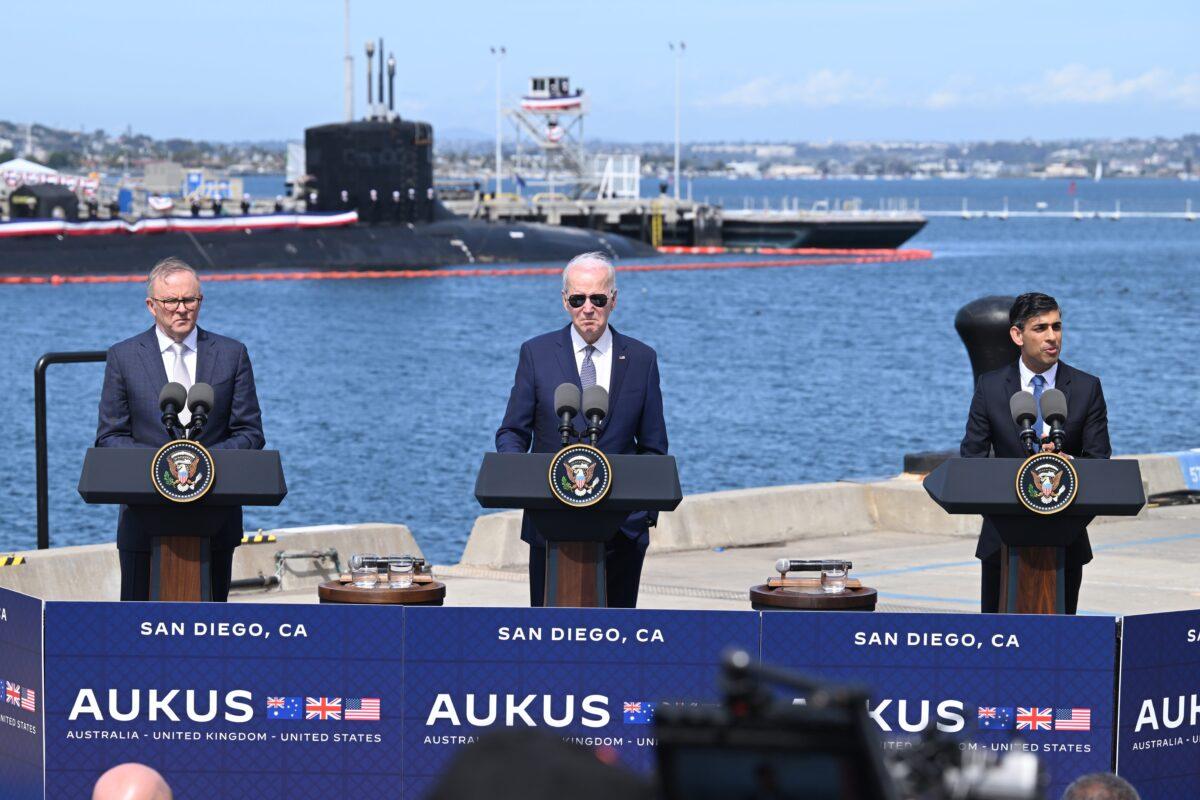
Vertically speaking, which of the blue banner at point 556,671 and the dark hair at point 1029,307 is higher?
the dark hair at point 1029,307

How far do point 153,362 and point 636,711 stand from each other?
2241 mm

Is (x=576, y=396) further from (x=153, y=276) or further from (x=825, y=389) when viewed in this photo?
(x=825, y=389)

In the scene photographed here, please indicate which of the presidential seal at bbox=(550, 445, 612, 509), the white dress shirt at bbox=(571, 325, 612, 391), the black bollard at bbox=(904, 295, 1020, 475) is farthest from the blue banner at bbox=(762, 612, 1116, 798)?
the black bollard at bbox=(904, 295, 1020, 475)

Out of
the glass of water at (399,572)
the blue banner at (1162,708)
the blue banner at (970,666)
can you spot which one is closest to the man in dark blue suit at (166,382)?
the glass of water at (399,572)

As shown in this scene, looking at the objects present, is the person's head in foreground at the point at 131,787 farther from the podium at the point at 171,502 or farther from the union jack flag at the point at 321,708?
the podium at the point at 171,502

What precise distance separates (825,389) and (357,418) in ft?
41.0

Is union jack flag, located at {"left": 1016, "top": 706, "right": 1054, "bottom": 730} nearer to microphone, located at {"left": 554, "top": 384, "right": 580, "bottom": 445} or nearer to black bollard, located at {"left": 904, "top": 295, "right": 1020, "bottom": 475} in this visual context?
microphone, located at {"left": 554, "top": 384, "right": 580, "bottom": 445}

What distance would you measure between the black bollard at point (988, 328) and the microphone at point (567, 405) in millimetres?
6922

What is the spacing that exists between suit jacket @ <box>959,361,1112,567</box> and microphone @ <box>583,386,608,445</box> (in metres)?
1.47

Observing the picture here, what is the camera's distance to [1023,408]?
6.70 meters

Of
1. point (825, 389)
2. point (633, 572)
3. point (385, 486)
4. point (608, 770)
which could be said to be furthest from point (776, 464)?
point (608, 770)

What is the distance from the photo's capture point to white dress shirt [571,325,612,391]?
712 cm

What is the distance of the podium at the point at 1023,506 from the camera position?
6.61 metres

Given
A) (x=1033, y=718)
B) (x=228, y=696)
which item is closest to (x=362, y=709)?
(x=228, y=696)
